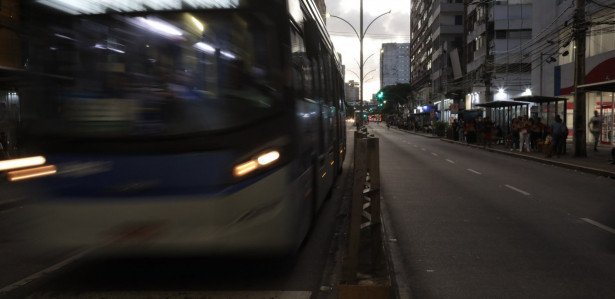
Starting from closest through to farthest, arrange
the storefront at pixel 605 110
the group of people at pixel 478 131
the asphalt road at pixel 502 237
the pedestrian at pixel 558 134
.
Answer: the asphalt road at pixel 502 237 < the pedestrian at pixel 558 134 < the storefront at pixel 605 110 < the group of people at pixel 478 131

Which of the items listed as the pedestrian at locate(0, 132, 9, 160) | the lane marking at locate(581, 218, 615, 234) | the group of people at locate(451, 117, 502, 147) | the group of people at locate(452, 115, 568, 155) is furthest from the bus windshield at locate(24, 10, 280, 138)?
the group of people at locate(451, 117, 502, 147)

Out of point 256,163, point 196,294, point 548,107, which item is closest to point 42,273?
point 196,294

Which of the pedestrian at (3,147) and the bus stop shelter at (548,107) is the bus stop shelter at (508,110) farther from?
the pedestrian at (3,147)

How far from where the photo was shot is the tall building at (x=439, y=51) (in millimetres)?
82688

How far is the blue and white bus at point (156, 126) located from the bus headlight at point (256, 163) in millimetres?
13

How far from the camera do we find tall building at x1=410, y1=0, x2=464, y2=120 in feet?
271

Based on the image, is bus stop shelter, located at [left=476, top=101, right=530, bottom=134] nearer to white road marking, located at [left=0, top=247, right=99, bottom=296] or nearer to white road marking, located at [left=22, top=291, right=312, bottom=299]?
white road marking, located at [left=0, top=247, right=99, bottom=296]

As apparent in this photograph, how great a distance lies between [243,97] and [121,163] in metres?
1.21

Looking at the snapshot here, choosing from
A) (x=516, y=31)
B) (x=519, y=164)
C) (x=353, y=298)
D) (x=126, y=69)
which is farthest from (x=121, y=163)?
(x=516, y=31)

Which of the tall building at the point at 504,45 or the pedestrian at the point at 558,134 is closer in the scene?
the pedestrian at the point at 558,134

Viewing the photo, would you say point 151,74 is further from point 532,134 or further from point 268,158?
point 532,134

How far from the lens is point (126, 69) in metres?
5.29

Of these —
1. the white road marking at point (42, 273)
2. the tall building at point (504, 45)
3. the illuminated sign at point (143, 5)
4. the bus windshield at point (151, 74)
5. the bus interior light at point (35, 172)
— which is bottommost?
the white road marking at point (42, 273)

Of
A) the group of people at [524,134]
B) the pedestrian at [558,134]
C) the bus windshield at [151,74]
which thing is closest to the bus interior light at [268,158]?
the bus windshield at [151,74]
